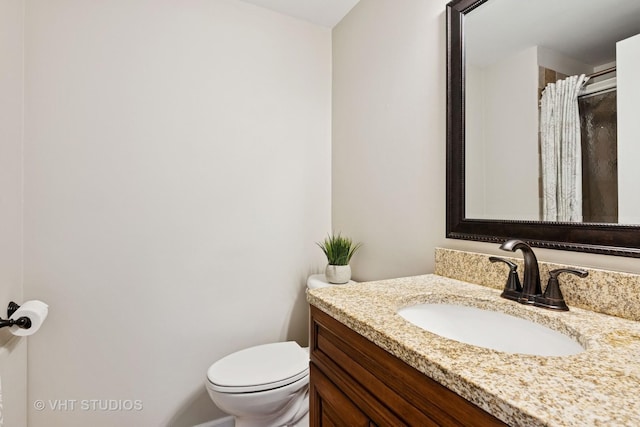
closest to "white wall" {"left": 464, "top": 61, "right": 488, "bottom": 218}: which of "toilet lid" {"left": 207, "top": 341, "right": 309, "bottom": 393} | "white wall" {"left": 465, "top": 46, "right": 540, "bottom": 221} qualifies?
"white wall" {"left": 465, "top": 46, "right": 540, "bottom": 221}

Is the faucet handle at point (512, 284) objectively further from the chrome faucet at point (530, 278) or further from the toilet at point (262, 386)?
the toilet at point (262, 386)

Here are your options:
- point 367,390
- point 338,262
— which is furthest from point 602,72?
point 338,262

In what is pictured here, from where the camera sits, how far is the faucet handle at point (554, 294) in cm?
78

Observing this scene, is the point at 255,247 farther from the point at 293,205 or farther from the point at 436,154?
the point at 436,154

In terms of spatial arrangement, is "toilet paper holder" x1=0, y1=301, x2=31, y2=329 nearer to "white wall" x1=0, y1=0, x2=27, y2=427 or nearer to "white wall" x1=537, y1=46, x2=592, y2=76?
"white wall" x1=0, y1=0, x2=27, y2=427

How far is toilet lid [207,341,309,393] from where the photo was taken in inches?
49.4

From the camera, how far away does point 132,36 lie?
1489mm

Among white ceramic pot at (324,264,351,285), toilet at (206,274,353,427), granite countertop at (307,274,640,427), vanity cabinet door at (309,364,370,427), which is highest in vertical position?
granite countertop at (307,274,640,427)

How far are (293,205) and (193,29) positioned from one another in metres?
1.08

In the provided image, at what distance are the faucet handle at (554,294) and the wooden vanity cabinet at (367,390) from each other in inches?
18.8

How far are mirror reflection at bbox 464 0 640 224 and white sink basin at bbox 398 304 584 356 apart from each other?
13.4 inches

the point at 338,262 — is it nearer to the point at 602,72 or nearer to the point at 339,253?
the point at 339,253

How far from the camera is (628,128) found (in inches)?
29.9

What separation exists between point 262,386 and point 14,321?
92 centimetres
